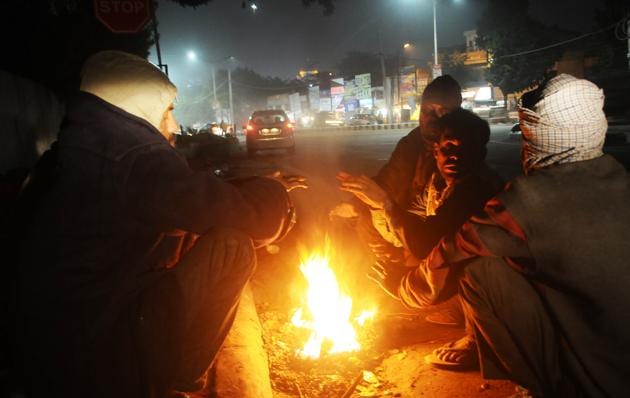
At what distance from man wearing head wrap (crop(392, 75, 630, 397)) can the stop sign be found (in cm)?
953

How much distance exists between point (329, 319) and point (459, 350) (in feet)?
3.42

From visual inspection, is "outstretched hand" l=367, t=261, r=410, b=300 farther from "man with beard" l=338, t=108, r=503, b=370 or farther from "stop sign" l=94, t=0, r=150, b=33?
"stop sign" l=94, t=0, r=150, b=33

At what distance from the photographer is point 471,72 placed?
173 ft

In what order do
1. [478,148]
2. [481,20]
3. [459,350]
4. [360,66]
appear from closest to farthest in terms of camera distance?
[459,350], [478,148], [481,20], [360,66]

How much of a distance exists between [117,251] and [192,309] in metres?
0.47

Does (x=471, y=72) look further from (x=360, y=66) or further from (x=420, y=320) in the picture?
(x=420, y=320)

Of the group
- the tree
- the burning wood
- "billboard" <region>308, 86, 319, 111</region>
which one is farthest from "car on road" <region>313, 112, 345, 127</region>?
the burning wood

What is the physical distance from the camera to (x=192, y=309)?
2.17 meters

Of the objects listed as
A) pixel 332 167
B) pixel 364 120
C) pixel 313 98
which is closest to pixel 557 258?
pixel 332 167

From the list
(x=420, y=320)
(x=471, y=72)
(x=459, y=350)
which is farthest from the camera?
(x=471, y=72)

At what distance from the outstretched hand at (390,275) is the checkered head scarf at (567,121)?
4.32ft

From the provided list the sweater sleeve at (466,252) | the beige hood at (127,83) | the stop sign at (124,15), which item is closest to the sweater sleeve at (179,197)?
the beige hood at (127,83)

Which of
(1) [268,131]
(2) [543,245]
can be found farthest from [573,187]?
(1) [268,131]

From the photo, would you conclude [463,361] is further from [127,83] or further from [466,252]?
[127,83]
